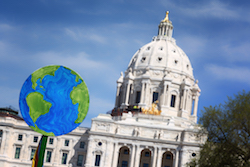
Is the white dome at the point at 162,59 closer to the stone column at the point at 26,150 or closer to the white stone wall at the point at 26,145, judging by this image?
the white stone wall at the point at 26,145

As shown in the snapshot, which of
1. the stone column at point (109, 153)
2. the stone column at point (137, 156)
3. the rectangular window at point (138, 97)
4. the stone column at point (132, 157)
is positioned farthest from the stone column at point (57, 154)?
the rectangular window at point (138, 97)

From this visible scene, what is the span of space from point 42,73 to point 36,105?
2.76 meters

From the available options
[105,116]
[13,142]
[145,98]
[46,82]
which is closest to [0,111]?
[13,142]

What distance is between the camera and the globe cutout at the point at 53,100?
126 feet

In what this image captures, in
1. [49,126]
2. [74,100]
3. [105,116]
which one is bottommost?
[49,126]

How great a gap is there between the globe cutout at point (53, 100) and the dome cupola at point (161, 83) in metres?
65.4

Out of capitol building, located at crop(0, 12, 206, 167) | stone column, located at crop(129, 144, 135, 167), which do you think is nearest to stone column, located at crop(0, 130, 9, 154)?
capitol building, located at crop(0, 12, 206, 167)

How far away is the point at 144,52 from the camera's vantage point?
116812 mm

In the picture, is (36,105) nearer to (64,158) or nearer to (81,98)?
(81,98)

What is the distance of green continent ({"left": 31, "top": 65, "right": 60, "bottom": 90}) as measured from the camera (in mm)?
38562

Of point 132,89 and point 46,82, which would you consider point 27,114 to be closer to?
point 46,82

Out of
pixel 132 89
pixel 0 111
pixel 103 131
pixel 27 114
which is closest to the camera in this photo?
pixel 27 114

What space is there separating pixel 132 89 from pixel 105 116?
64.4 ft

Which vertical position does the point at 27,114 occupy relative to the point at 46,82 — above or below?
below
